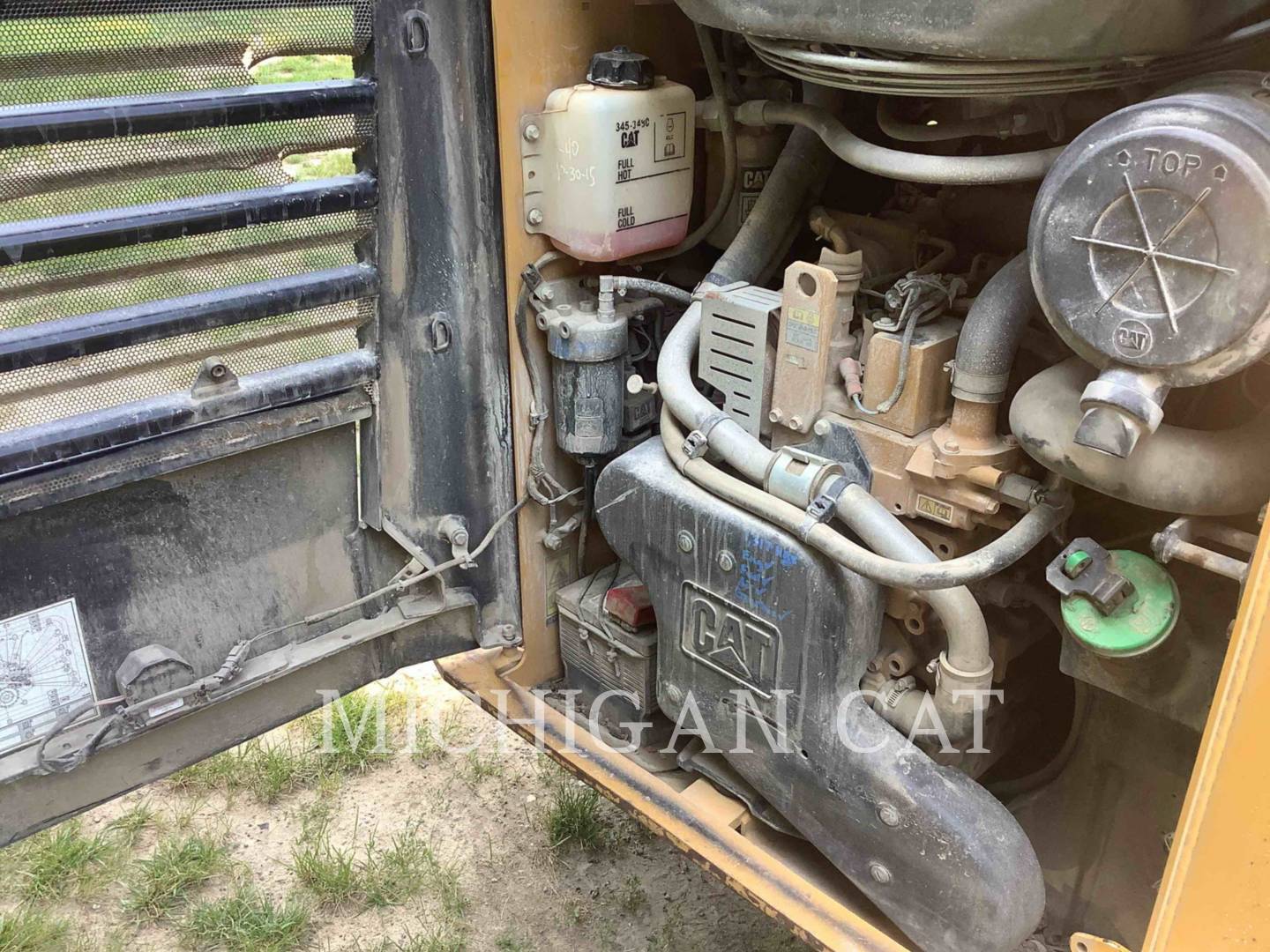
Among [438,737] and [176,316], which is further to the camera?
[438,737]

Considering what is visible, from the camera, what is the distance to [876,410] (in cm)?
131

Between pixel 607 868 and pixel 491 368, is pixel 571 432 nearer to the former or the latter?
pixel 491 368

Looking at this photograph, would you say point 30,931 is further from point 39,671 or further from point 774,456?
point 774,456

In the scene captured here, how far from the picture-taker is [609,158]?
4.85 ft

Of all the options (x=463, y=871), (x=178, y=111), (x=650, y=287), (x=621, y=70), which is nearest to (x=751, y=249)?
(x=650, y=287)

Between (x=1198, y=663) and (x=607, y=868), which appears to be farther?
(x=607, y=868)

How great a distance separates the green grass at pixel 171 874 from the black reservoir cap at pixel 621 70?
1.63m

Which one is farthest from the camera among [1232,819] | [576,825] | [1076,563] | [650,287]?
[576,825]

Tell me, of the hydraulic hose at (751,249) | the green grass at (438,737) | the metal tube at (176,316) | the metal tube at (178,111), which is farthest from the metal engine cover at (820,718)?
the green grass at (438,737)

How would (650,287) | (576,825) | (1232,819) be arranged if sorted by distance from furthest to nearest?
(576,825) < (650,287) < (1232,819)

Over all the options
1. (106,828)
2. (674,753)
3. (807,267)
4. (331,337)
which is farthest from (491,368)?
(106,828)

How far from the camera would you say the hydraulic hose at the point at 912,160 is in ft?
3.80

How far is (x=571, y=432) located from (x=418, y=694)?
113 cm

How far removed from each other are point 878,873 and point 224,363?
1074 mm
